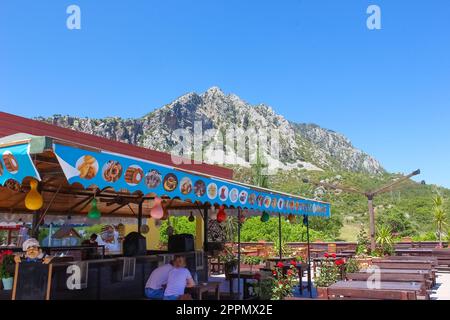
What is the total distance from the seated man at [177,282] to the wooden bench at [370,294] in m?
2.25

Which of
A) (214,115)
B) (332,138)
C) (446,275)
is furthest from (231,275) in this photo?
(332,138)

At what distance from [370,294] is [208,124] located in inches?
3629

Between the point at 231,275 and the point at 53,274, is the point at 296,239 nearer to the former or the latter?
the point at 231,275

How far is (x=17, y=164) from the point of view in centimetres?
427

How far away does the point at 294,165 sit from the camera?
3061 inches

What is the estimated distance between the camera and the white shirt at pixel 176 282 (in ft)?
20.6

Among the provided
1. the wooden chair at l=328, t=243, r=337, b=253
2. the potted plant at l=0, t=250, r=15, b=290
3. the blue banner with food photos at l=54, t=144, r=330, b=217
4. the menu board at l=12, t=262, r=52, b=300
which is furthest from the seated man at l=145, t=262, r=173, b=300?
the wooden chair at l=328, t=243, r=337, b=253

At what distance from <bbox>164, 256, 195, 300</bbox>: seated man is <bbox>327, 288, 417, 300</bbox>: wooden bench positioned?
88.5 inches

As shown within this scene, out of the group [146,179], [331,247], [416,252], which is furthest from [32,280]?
[331,247]

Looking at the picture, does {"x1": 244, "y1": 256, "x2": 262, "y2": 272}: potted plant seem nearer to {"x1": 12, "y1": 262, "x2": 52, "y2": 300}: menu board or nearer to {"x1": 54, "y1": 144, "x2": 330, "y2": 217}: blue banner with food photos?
{"x1": 54, "y1": 144, "x2": 330, "y2": 217}: blue banner with food photos

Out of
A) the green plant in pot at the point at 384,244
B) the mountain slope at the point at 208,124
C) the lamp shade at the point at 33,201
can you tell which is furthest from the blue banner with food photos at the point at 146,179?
the mountain slope at the point at 208,124

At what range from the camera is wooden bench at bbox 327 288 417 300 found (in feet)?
17.9

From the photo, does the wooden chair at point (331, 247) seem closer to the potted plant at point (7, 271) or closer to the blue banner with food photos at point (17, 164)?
the potted plant at point (7, 271)
